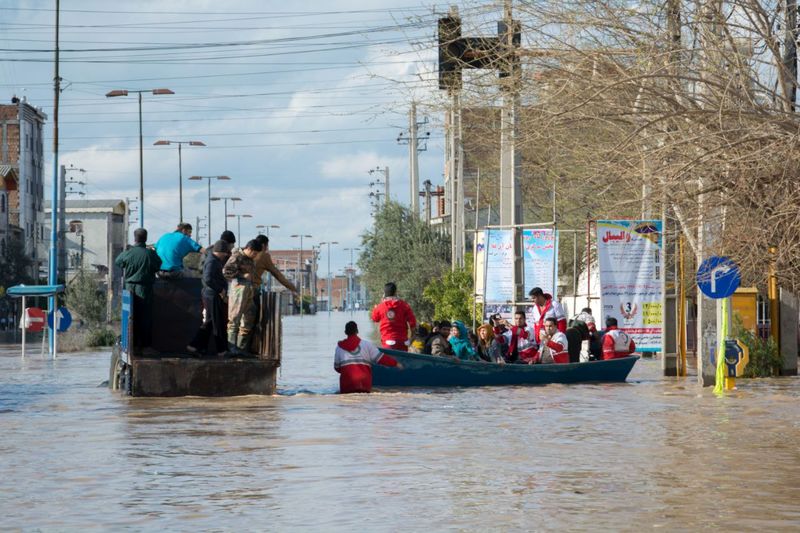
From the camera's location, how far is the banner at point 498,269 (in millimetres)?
33906

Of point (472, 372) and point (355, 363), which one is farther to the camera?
point (472, 372)

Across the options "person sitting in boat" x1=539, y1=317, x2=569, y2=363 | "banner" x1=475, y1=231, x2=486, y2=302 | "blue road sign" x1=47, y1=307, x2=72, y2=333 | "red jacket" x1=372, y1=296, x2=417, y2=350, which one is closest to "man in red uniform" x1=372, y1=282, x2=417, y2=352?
"red jacket" x1=372, y1=296, x2=417, y2=350

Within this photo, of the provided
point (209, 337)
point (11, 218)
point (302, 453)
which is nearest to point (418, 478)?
point (302, 453)

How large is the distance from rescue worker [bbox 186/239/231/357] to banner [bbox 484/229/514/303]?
12297mm

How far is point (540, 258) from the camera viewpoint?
3438 cm

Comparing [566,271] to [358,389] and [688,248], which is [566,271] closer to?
[688,248]

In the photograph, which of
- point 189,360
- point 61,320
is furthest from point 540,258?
point 61,320

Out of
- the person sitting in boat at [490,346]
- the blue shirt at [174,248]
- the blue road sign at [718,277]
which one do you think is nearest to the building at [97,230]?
the person sitting in boat at [490,346]

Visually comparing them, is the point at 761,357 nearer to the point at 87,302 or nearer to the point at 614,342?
the point at 614,342

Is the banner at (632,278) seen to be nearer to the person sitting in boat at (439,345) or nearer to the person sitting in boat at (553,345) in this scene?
the person sitting in boat at (553,345)

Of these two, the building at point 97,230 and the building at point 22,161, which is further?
the building at point 97,230

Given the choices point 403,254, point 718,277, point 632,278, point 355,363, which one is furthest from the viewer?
point 403,254

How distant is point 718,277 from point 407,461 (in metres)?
9.64

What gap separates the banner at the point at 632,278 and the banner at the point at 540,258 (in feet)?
13.3
